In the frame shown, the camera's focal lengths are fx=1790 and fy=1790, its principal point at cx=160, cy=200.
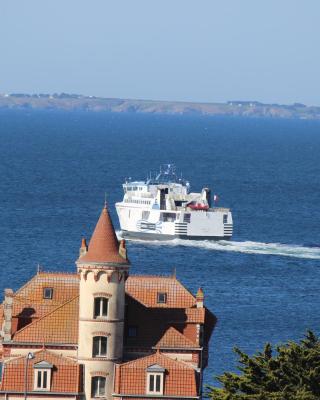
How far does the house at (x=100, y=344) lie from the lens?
63188 millimetres

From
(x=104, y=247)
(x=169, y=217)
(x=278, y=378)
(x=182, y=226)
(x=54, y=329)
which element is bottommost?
(x=278, y=378)

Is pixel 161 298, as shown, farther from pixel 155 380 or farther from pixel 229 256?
pixel 229 256

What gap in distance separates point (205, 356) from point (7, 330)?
8.03 meters

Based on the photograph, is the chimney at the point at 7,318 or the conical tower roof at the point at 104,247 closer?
the conical tower roof at the point at 104,247

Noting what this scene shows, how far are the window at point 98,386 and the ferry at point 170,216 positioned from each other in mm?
84080

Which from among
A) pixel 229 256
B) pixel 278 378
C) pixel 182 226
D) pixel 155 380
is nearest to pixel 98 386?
pixel 155 380

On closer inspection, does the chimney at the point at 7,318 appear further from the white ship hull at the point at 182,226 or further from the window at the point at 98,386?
the white ship hull at the point at 182,226

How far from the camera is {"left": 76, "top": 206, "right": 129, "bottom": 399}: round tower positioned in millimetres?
63469

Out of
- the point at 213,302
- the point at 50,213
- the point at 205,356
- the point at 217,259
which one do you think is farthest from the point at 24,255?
the point at 205,356

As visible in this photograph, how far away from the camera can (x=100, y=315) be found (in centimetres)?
6372

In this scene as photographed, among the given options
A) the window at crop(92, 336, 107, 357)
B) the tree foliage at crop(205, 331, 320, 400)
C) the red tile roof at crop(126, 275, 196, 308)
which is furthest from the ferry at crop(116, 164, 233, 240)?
the tree foliage at crop(205, 331, 320, 400)

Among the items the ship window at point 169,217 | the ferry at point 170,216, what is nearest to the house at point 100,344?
the ferry at point 170,216

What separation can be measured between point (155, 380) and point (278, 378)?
8.36 meters

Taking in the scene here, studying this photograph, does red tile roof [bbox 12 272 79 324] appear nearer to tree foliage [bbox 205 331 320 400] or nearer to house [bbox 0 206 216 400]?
house [bbox 0 206 216 400]
